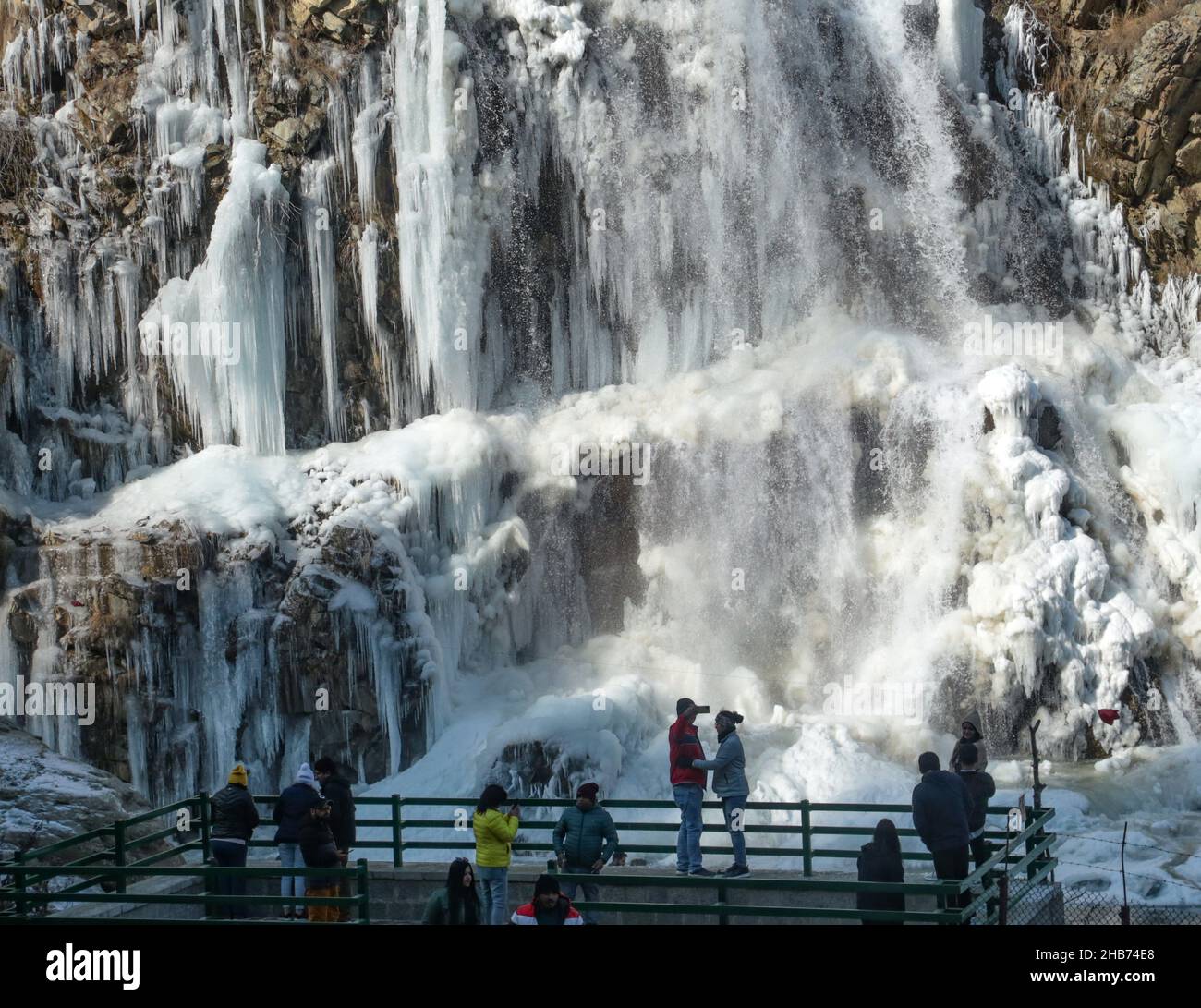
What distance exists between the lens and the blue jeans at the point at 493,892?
42.9 ft

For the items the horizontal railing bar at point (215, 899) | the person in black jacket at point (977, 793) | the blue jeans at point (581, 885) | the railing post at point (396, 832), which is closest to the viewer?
the horizontal railing bar at point (215, 899)

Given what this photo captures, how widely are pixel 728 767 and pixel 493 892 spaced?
2.24 m

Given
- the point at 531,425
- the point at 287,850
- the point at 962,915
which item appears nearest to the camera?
the point at 962,915

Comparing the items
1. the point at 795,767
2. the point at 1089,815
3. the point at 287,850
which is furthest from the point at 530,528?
the point at 287,850

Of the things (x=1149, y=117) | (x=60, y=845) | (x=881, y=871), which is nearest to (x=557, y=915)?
(x=881, y=871)

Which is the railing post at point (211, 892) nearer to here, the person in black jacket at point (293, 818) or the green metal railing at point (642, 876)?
the green metal railing at point (642, 876)

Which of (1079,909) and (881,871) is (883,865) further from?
(1079,909)

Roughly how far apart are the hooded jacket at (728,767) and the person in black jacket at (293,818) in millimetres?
3053

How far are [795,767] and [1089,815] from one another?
3.52 metres

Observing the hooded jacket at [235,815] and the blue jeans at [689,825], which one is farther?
the blue jeans at [689,825]

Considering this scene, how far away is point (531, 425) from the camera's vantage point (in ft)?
84.7

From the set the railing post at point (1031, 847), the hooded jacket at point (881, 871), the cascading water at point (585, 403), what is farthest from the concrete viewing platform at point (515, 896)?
the cascading water at point (585, 403)

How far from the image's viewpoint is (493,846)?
13.0 metres
